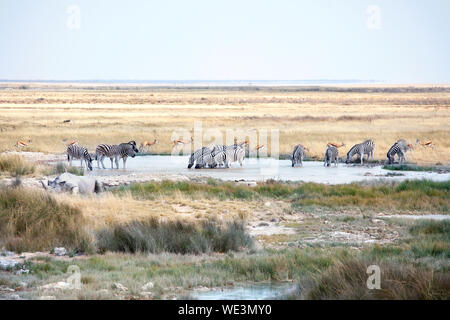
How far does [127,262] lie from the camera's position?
426 inches

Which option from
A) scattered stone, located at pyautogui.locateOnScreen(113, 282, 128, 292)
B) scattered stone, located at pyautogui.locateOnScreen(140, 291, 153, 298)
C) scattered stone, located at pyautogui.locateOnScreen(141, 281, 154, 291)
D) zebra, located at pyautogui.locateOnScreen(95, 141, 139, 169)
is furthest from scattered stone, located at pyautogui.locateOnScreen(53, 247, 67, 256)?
zebra, located at pyautogui.locateOnScreen(95, 141, 139, 169)

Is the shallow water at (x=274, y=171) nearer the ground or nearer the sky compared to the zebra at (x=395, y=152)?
nearer the ground

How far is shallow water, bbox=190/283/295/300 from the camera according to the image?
8.91 metres

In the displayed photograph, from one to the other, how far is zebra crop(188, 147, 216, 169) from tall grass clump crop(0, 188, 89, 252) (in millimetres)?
12325

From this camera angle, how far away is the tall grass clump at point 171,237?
12164 millimetres

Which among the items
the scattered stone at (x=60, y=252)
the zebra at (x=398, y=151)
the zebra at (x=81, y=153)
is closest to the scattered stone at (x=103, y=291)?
the scattered stone at (x=60, y=252)

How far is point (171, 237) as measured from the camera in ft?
40.9

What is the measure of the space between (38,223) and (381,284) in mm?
7227

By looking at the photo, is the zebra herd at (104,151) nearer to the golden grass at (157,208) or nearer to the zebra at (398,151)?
the golden grass at (157,208)

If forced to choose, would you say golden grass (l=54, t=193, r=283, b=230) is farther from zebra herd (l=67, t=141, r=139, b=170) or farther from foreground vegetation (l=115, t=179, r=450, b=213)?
zebra herd (l=67, t=141, r=139, b=170)

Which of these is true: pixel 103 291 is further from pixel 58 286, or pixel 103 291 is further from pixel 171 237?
pixel 171 237

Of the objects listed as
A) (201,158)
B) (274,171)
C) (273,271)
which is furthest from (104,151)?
(273,271)

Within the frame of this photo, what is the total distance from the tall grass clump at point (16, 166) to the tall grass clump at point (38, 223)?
773 cm

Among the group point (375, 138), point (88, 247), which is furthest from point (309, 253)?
point (375, 138)
